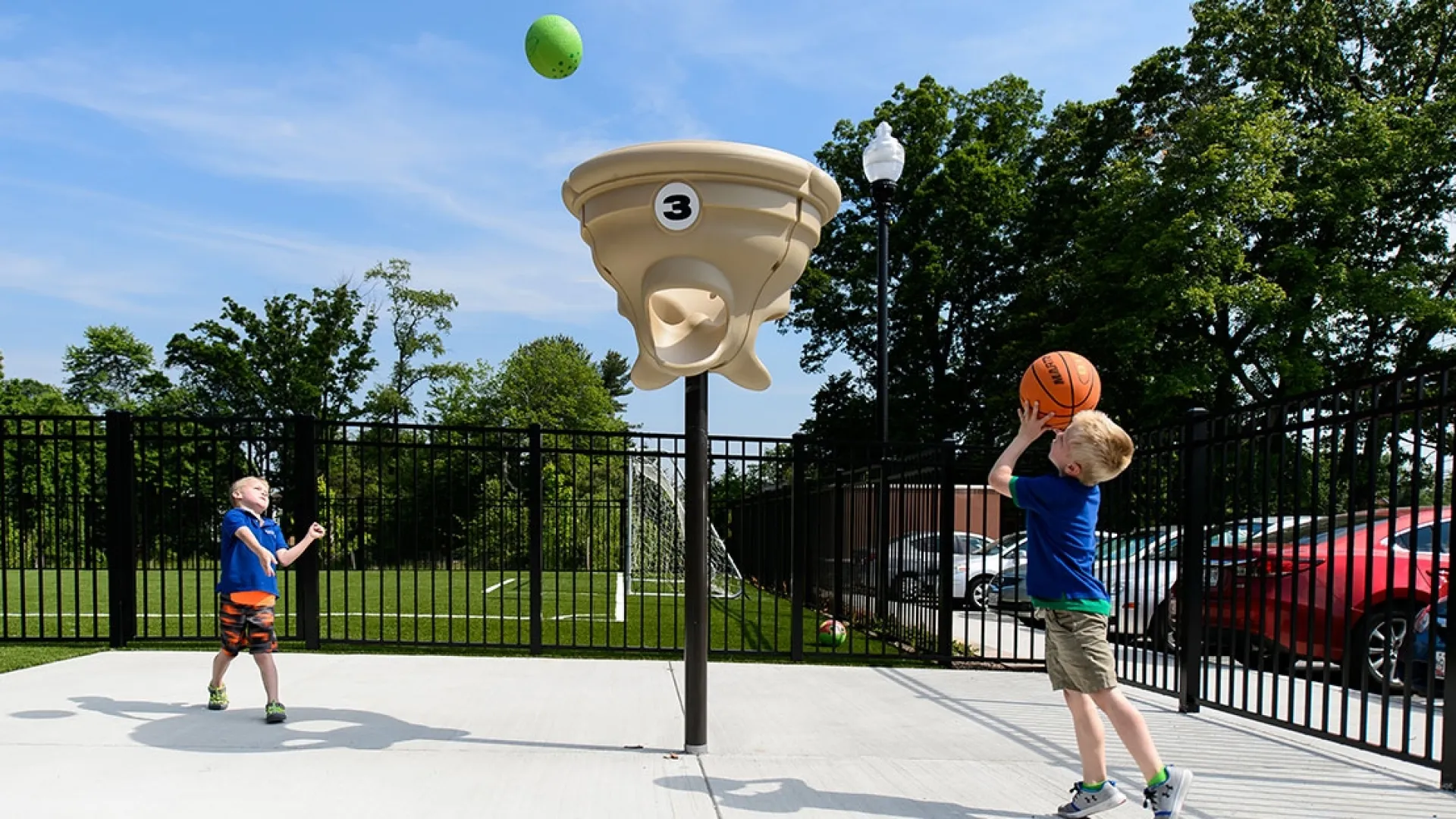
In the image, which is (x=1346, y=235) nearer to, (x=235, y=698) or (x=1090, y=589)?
(x=1090, y=589)

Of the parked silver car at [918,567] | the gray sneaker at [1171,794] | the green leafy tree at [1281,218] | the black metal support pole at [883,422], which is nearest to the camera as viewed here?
the gray sneaker at [1171,794]

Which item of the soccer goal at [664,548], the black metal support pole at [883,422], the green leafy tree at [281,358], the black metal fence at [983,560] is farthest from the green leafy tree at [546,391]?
the black metal support pole at [883,422]

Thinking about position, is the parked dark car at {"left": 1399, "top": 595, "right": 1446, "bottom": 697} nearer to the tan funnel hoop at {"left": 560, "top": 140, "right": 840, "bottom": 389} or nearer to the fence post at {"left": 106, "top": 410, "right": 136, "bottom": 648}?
the tan funnel hoop at {"left": 560, "top": 140, "right": 840, "bottom": 389}

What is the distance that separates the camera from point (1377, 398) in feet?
15.4

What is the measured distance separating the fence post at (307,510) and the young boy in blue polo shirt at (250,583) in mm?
2309

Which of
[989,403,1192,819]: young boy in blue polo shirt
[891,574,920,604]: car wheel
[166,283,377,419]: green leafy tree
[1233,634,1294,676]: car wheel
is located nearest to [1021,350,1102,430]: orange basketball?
[989,403,1192,819]: young boy in blue polo shirt

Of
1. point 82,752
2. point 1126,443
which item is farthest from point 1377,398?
point 82,752

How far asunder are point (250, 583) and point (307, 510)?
2.50 metres

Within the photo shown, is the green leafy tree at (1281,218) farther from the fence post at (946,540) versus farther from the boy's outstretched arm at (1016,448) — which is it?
the boy's outstretched arm at (1016,448)

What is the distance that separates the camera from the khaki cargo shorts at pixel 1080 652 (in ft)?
12.6

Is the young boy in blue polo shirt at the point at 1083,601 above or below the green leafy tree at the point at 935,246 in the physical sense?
below

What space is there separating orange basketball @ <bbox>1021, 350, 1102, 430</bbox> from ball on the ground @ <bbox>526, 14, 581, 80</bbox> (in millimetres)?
2749

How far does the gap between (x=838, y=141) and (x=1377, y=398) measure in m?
28.5

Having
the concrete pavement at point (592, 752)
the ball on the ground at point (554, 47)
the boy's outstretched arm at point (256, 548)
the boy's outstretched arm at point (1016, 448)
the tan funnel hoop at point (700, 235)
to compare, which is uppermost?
the ball on the ground at point (554, 47)
